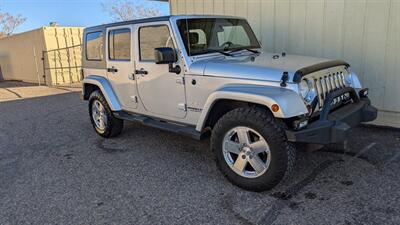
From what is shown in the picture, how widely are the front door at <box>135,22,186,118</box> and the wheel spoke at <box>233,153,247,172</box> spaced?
99 cm

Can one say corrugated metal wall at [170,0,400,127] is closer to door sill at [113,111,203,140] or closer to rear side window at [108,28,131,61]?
rear side window at [108,28,131,61]

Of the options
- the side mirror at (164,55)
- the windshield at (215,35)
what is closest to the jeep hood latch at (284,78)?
the windshield at (215,35)

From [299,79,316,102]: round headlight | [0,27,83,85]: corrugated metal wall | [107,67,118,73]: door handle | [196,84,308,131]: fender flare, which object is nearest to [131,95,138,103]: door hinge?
[107,67,118,73]: door handle

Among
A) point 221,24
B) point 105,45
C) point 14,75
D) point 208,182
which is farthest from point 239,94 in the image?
point 14,75

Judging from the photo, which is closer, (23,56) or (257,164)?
(257,164)

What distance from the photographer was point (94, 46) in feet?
18.4

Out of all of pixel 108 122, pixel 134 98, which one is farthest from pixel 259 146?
pixel 108 122

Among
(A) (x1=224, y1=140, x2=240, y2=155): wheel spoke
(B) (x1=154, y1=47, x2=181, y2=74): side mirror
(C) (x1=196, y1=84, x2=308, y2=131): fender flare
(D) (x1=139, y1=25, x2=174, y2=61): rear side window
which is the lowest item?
(A) (x1=224, y1=140, x2=240, y2=155): wheel spoke

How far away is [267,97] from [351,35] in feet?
10.4

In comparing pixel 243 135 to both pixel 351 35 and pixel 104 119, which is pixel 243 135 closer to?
pixel 104 119

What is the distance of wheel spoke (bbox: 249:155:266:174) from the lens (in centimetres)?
343

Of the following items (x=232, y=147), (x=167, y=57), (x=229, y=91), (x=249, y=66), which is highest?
(x=167, y=57)

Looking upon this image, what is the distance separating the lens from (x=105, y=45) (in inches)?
208

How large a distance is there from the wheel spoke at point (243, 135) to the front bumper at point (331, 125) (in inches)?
17.6
